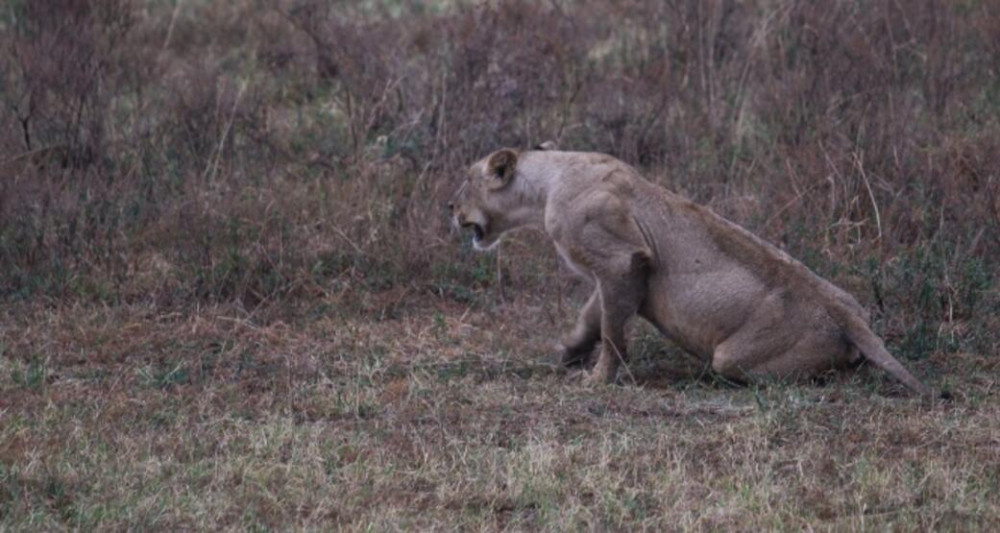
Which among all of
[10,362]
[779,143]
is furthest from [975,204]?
[10,362]

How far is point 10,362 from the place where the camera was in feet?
28.8

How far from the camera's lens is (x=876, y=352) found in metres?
8.02

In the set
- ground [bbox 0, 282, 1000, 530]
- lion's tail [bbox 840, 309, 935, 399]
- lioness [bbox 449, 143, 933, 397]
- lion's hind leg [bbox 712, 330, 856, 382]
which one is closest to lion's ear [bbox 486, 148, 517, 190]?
lioness [bbox 449, 143, 933, 397]

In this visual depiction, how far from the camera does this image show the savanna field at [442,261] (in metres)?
6.61

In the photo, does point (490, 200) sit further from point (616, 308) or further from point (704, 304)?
point (704, 304)

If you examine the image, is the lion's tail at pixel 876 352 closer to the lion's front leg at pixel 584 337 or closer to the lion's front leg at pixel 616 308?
the lion's front leg at pixel 616 308

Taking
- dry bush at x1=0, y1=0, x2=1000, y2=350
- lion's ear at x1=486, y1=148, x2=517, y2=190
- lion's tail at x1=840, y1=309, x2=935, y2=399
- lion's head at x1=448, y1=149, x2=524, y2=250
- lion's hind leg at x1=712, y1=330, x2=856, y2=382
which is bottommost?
dry bush at x1=0, y1=0, x2=1000, y2=350

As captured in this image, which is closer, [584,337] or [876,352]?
[876,352]

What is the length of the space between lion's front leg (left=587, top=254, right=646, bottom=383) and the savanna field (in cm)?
21

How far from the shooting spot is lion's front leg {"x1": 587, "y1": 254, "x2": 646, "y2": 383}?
8344mm

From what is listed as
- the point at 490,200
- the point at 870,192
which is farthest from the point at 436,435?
the point at 870,192

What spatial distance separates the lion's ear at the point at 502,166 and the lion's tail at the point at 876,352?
6.57 ft

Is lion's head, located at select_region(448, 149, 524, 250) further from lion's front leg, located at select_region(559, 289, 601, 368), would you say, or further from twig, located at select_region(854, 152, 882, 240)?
twig, located at select_region(854, 152, 882, 240)

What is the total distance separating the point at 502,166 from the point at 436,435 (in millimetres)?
2068
